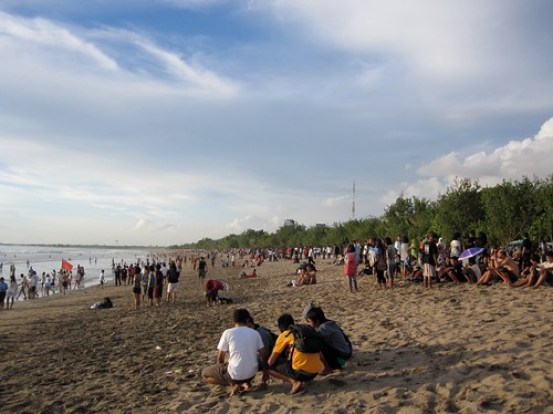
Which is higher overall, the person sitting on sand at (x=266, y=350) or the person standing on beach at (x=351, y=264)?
the person standing on beach at (x=351, y=264)

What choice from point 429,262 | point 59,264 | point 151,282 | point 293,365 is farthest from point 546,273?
point 59,264

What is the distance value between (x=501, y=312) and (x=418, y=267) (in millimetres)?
6888

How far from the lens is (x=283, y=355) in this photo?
6.61 metres

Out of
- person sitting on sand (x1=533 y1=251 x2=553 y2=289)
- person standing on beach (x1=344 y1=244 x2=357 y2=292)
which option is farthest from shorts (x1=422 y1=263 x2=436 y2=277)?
person sitting on sand (x1=533 y1=251 x2=553 y2=289)

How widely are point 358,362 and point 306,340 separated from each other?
137 centimetres

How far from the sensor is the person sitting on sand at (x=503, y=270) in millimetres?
12216

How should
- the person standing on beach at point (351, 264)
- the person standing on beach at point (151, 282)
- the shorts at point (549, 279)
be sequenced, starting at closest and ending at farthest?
the shorts at point (549, 279), the person standing on beach at point (351, 264), the person standing on beach at point (151, 282)

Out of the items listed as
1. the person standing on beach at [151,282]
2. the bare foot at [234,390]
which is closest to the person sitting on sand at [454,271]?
the bare foot at [234,390]

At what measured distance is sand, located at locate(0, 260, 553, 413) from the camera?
5.61m

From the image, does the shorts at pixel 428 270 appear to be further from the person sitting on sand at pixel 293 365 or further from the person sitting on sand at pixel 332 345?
the person sitting on sand at pixel 293 365

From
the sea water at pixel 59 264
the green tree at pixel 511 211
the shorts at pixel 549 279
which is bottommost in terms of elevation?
the sea water at pixel 59 264

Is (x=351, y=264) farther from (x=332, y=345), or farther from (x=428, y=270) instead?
(x=332, y=345)

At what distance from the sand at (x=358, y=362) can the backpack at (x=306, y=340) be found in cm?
58

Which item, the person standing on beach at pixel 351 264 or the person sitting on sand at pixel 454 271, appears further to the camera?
the person standing on beach at pixel 351 264
